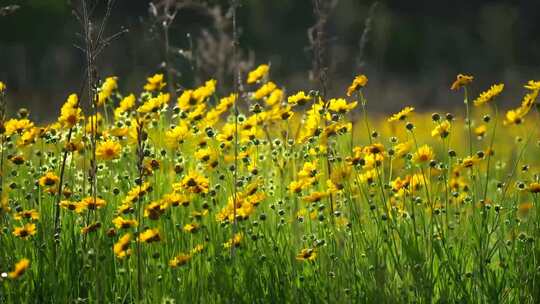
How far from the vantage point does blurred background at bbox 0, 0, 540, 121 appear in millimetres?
12383

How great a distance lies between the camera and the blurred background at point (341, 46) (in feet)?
40.6

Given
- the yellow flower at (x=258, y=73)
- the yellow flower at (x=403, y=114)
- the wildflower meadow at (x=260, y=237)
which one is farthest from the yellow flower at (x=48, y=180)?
the yellow flower at (x=403, y=114)

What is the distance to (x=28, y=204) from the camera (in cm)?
319

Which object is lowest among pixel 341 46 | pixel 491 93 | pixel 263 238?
pixel 263 238

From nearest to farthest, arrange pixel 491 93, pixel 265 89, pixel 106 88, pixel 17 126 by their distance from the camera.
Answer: pixel 491 93, pixel 17 126, pixel 265 89, pixel 106 88

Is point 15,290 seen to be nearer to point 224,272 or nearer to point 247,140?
point 224,272

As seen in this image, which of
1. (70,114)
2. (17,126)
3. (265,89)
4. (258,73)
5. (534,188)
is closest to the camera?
(534,188)

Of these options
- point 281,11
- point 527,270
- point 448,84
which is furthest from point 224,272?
point 281,11

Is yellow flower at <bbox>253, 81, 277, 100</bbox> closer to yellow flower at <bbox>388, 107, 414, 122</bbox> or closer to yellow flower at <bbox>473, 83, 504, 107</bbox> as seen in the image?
yellow flower at <bbox>388, 107, 414, 122</bbox>

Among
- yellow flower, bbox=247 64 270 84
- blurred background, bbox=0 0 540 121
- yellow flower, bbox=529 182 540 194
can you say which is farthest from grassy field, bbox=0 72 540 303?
blurred background, bbox=0 0 540 121

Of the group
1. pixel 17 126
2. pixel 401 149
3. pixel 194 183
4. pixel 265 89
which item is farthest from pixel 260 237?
pixel 17 126

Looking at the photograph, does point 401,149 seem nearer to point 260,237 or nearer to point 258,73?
point 260,237

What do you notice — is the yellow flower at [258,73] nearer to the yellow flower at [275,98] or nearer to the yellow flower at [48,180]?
the yellow flower at [275,98]

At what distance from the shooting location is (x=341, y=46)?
43.3 feet
